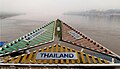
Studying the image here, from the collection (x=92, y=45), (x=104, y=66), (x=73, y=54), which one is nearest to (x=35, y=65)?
(x=73, y=54)

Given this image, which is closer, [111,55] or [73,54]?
[73,54]

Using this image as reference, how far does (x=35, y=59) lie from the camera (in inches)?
650

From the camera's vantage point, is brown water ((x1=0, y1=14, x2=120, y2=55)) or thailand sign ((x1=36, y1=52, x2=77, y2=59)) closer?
thailand sign ((x1=36, y1=52, x2=77, y2=59))

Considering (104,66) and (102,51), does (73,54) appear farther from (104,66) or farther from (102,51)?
(102,51)

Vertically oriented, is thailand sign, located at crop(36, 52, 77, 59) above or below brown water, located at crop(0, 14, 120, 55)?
above

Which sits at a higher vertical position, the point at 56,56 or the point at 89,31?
the point at 56,56

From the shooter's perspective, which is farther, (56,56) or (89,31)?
(89,31)

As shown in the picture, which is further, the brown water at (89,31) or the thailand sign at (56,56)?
the brown water at (89,31)

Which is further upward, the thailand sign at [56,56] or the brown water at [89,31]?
the thailand sign at [56,56]

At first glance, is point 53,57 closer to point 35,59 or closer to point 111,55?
point 35,59

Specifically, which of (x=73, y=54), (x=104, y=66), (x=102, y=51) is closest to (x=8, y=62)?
(x=73, y=54)

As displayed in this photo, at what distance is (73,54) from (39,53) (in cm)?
338

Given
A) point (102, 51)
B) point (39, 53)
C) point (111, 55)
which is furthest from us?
point (102, 51)

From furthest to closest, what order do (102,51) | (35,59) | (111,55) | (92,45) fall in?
1. (92,45)
2. (102,51)
3. (111,55)
4. (35,59)
